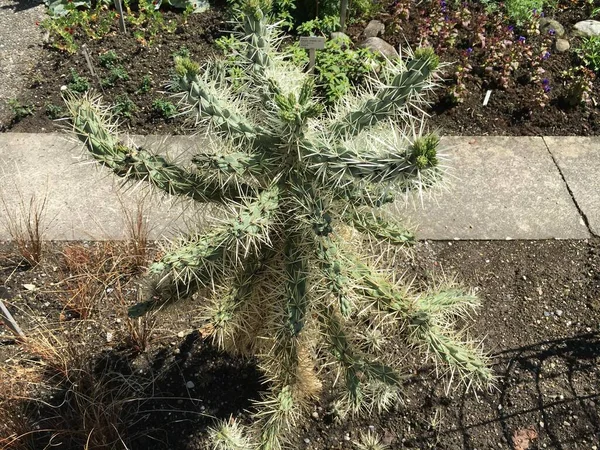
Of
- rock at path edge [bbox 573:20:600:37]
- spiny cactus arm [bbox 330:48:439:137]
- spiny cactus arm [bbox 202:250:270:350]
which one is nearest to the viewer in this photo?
spiny cactus arm [bbox 330:48:439:137]

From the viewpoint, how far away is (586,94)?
457 cm

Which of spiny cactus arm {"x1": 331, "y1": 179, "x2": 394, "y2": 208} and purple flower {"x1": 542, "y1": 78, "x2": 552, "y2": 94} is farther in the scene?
purple flower {"x1": 542, "y1": 78, "x2": 552, "y2": 94}

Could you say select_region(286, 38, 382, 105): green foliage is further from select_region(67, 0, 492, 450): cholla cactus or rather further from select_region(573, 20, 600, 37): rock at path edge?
select_region(573, 20, 600, 37): rock at path edge

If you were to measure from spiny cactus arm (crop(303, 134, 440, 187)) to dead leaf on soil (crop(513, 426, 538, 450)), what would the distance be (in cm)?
181

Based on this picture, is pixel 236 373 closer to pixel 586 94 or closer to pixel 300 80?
pixel 300 80

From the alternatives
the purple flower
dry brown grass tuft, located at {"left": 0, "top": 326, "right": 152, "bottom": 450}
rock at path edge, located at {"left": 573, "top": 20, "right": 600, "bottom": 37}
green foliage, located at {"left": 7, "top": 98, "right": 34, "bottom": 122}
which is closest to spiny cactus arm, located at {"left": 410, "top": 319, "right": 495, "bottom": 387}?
dry brown grass tuft, located at {"left": 0, "top": 326, "right": 152, "bottom": 450}

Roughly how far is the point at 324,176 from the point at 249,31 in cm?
72

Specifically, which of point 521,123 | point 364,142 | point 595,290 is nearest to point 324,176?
point 364,142

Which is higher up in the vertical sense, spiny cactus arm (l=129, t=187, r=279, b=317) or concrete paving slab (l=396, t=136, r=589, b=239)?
Result: spiny cactus arm (l=129, t=187, r=279, b=317)

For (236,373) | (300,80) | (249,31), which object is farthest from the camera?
(236,373)

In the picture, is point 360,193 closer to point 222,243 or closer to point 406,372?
point 222,243

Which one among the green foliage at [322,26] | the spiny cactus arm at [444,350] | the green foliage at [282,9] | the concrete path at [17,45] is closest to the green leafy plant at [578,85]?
the green foliage at [322,26]

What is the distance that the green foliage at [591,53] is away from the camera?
491 centimetres

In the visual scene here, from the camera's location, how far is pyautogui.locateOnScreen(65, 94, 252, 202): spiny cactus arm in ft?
6.30
